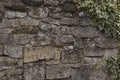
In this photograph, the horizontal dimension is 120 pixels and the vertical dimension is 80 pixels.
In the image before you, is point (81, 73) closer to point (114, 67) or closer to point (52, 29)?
point (114, 67)

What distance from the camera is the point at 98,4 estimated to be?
3.54m

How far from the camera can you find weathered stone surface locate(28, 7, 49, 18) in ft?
10.6

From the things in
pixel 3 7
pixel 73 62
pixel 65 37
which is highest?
pixel 3 7

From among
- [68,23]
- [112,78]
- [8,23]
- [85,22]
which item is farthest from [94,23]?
[8,23]

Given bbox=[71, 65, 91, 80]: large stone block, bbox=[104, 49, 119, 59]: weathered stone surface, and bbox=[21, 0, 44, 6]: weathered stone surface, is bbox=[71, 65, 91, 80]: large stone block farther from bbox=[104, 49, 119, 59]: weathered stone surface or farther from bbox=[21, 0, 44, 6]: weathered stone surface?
bbox=[21, 0, 44, 6]: weathered stone surface

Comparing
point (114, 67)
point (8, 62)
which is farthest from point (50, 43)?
point (114, 67)

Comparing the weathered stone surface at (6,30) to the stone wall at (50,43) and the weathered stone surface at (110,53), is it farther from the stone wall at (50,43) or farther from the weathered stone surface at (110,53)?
the weathered stone surface at (110,53)

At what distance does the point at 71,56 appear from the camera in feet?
11.4

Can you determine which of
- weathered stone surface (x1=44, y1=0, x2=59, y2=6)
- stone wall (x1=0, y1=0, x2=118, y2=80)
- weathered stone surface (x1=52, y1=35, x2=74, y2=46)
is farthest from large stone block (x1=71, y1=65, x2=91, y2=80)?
weathered stone surface (x1=44, y1=0, x2=59, y2=6)

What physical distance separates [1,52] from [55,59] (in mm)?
737

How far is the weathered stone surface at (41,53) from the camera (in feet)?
10.6

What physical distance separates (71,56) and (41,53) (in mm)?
448

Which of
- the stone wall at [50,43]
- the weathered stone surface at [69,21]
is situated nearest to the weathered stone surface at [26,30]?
the stone wall at [50,43]

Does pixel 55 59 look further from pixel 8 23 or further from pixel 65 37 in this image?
pixel 8 23
